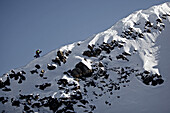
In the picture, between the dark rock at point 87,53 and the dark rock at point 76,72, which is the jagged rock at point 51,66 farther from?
the dark rock at point 87,53

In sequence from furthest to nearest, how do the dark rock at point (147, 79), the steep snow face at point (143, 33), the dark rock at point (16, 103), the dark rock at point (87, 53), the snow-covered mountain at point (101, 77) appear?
the dark rock at point (87, 53), the steep snow face at point (143, 33), the dark rock at point (147, 79), the dark rock at point (16, 103), the snow-covered mountain at point (101, 77)

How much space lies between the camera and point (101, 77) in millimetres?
22047

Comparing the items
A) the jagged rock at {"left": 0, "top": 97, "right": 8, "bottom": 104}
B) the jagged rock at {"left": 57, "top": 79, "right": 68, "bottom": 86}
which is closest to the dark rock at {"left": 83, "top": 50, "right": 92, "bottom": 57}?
the jagged rock at {"left": 57, "top": 79, "right": 68, "bottom": 86}

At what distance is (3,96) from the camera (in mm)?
21016

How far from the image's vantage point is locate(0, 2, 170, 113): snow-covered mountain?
18.9 metres

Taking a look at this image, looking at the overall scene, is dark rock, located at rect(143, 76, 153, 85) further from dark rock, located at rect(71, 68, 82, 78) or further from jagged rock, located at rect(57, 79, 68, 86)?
jagged rock, located at rect(57, 79, 68, 86)

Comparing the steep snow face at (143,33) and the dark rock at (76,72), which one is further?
the steep snow face at (143,33)

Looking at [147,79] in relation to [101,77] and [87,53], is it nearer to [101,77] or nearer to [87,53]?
[101,77]

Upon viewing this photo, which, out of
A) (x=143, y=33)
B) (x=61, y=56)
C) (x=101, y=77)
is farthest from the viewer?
(x=143, y=33)

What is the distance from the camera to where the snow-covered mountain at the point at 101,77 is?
18.9m

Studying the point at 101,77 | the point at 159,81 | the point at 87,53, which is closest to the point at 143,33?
the point at 87,53

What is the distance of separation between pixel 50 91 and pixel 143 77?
11.1 m

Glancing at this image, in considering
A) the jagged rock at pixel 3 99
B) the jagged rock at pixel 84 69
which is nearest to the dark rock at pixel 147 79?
the jagged rock at pixel 84 69

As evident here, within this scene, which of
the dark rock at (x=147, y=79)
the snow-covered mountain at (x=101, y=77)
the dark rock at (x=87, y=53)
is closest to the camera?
the snow-covered mountain at (x=101, y=77)
